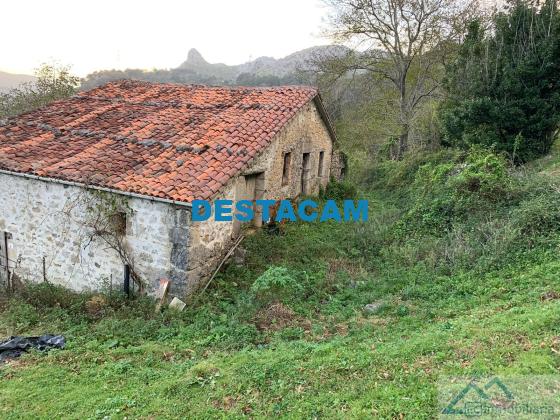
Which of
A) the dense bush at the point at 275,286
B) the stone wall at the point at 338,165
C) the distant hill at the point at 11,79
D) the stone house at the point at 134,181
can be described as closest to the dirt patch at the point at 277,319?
the dense bush at the point at 275,286

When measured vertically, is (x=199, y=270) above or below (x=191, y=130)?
below

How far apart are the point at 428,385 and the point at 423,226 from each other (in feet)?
20.9

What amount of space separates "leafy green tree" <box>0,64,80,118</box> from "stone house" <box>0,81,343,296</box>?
8926mm

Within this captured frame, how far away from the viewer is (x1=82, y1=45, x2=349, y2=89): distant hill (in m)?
23.9

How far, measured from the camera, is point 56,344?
6695mm

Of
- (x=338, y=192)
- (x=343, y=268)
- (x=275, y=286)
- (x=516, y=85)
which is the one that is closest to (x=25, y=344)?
(x=275, y=286)

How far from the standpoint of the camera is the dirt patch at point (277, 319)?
6.80 meters

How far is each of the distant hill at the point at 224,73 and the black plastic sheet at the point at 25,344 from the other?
16096 millimetres

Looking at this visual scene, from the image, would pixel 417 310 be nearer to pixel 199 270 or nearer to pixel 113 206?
pixel 199 270

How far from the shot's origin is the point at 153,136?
1018cm

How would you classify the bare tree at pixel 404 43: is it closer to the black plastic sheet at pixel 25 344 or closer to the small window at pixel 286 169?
the small window at pixel 286 169

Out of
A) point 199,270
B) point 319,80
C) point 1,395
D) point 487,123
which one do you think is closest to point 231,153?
point 199,270

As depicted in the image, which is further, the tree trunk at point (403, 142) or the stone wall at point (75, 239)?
the tree trunk at point (403, 142)

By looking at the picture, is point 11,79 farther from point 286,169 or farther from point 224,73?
point 224,73
